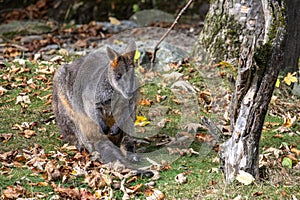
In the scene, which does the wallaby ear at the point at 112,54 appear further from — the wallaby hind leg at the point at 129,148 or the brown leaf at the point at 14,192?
the brown leaf at the point at 14,192

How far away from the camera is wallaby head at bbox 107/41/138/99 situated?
4777mm

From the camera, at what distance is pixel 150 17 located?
38.1 ft

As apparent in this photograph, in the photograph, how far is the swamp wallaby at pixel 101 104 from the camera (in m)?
4.85

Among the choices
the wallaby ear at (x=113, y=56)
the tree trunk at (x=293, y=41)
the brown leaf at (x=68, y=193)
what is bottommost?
the brown leaf at (x=68, y=193)

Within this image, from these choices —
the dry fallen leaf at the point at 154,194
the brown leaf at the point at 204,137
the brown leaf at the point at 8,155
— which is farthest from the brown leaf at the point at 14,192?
the brown leaf at the point at 204,137

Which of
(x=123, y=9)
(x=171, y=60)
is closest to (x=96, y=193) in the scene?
(x=171, y=60)

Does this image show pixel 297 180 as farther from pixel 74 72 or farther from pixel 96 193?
pixel 74 72

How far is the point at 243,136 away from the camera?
430 cm

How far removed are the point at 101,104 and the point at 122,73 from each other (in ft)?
1.29

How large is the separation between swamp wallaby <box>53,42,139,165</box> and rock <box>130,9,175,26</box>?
6032mm

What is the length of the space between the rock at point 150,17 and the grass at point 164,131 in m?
4.41

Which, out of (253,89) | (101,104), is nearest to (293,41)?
(253,89)

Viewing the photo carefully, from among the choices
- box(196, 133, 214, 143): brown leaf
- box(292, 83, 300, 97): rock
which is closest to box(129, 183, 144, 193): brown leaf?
box(196, 133, 214, 143): brown leaf

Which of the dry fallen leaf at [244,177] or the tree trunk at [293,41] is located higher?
the tree trunk at [293,41]
